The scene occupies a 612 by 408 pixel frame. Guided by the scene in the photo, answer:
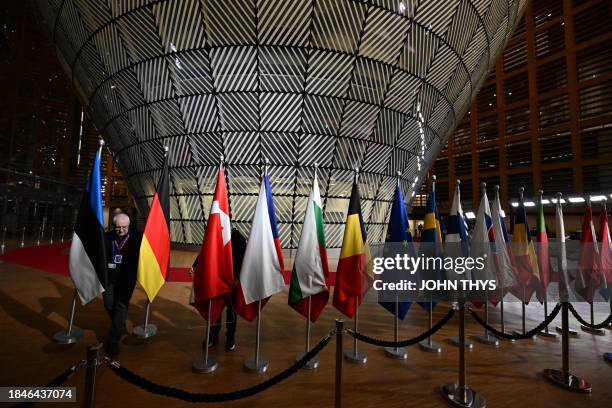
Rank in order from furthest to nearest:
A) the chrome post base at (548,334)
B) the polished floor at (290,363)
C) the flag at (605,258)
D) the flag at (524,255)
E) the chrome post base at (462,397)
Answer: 1. the flag at (524,255)
2. the flag at (605,258)
3. the chrome post base at (548,334)
4. the polished floor at (290,363)
5. the chrome post base at (462,397)

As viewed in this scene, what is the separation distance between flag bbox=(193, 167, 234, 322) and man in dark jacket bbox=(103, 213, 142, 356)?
105 cm

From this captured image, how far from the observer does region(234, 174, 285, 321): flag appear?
13.9ft

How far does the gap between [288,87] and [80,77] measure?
34.7ft

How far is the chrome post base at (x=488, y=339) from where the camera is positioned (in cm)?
498

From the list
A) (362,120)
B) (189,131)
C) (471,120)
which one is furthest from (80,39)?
(471,120)

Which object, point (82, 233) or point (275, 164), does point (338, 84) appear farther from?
point (82, 233)

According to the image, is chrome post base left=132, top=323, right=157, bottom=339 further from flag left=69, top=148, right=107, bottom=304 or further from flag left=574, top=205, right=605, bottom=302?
Result: flag left=574, top=205, right=605, bottom=302

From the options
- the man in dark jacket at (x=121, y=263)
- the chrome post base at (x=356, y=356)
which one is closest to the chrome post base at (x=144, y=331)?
the man in dark jacket at (x=121, y=263)

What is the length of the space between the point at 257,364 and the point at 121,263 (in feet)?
8.03

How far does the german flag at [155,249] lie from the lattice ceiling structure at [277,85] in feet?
34.8

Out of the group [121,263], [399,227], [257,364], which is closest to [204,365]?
[257,364]

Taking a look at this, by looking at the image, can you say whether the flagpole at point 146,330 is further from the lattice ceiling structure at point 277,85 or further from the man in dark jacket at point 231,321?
the lattice ceiling structure at point 277,85

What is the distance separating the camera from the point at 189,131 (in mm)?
15133

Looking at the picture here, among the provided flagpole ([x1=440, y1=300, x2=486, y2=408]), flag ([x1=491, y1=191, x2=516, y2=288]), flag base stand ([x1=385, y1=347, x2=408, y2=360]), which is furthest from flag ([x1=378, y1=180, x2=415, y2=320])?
flag ([x1=491, y1=191, x2=516, y2=288])
